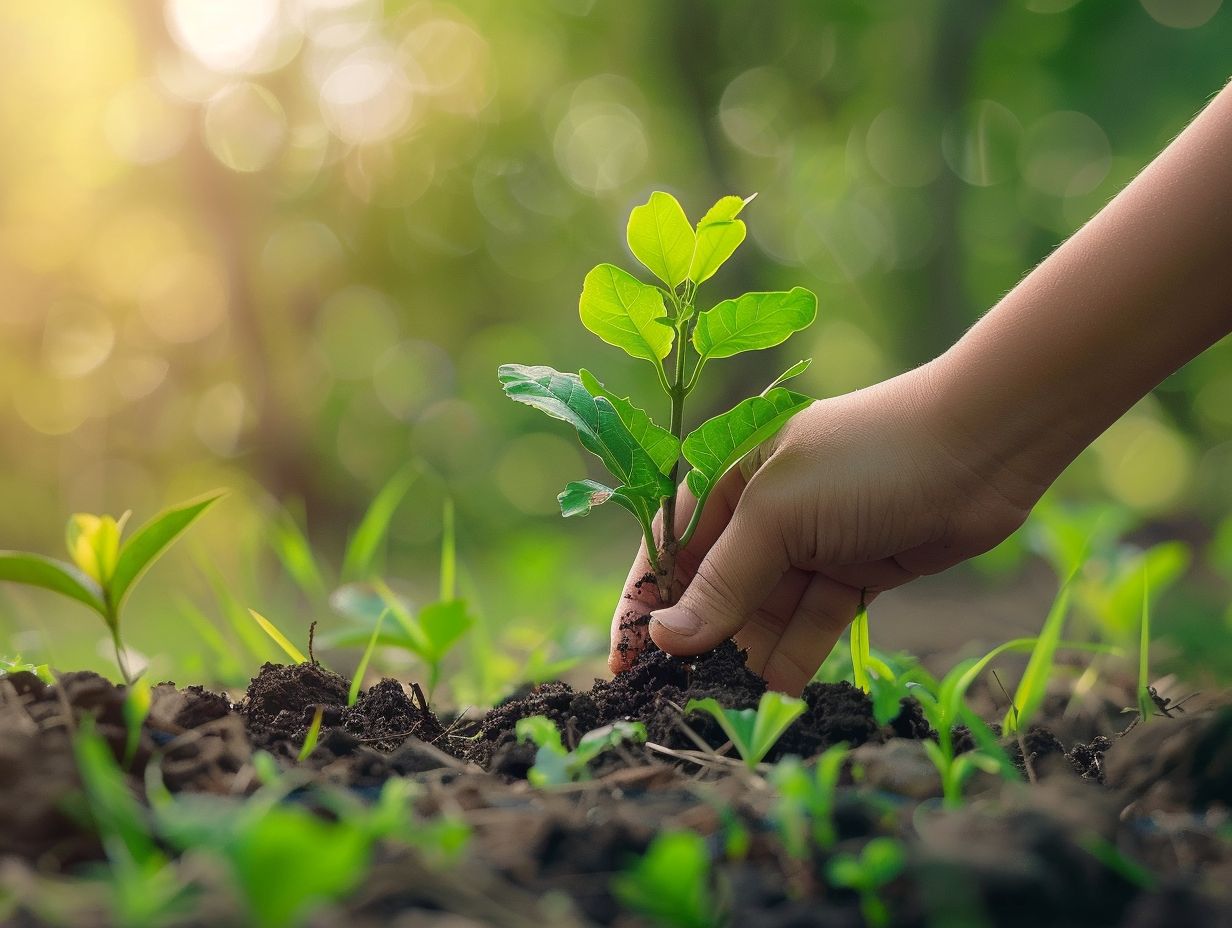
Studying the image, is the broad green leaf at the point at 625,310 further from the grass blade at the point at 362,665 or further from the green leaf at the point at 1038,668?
the green leaf at the point at 1038,668

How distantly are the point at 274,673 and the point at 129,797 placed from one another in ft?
1.86

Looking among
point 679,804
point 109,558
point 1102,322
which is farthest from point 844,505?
point 109,558

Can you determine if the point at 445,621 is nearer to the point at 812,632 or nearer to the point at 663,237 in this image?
the point at 663,237

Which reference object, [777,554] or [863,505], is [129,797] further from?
[863,505]

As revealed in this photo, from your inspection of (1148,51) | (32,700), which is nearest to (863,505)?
(32,700)

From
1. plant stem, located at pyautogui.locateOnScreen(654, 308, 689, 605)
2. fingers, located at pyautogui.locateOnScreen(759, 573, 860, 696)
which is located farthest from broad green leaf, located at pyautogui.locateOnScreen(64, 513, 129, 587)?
fingers, located at pyautogui.locateOnScreen(759, 573, 860, 696)

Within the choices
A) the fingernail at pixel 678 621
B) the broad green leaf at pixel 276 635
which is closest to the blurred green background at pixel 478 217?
the broad green leaf at pixel 276 635

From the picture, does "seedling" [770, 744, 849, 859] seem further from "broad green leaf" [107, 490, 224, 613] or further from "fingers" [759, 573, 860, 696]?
"fingers" [759, 573, 860, 696]

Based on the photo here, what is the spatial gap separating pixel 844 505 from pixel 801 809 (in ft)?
2.50

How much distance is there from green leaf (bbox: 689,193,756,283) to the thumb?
0.41m

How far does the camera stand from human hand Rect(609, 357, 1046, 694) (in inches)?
58.7

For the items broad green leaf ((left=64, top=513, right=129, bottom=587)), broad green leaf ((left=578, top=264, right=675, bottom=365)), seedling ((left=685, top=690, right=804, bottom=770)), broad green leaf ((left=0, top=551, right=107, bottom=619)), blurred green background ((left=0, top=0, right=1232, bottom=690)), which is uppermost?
blurred green background ((left=0, top=0, right=1232, bottom=690))

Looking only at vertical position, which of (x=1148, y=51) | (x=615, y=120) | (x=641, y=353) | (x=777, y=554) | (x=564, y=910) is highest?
(x=615, y=120)

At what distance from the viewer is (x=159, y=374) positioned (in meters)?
8.33
